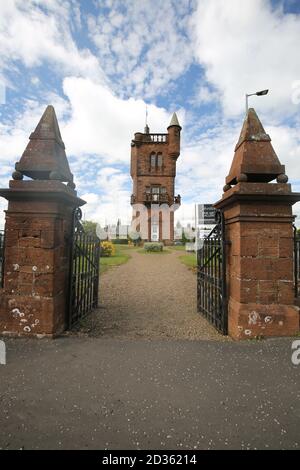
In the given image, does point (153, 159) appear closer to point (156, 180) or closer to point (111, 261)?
point (156, 180)

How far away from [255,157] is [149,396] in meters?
3.62

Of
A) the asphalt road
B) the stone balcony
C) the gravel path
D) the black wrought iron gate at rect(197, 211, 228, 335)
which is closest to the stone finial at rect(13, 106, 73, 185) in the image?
the asphalt road

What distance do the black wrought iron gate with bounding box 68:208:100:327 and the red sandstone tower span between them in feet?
100

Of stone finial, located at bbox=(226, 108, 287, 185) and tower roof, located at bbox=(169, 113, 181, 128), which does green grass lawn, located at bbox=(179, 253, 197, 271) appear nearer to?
stone finial, located at bbox=(226, 108, 287, 185)

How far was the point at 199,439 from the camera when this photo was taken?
1717 mm

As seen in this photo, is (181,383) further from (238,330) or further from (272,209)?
(272,209)

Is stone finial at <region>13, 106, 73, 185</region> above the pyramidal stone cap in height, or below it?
below

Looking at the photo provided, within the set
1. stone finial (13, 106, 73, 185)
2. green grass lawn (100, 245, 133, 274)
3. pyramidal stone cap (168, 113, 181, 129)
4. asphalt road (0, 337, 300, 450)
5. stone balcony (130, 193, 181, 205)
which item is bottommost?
asphalt road (0, 337, 300, 450)

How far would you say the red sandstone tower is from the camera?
119 feet

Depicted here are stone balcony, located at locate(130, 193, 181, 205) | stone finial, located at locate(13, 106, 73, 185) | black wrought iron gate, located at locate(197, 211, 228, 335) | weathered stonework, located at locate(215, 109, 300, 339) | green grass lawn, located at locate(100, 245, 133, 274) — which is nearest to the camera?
weathered stonework, located at locate(215, 109, 300, 339)

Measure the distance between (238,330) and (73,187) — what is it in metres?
3.60

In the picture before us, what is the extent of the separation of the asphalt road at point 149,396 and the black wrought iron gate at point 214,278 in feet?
3.33

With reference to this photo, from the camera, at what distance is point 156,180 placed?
36562 mm
